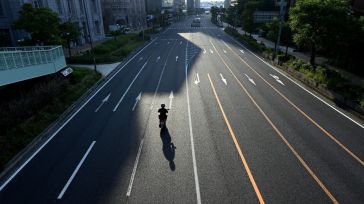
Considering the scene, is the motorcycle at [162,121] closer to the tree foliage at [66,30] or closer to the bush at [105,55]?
the bush at [105,55]

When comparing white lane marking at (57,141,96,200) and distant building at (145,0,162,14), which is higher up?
distant building at (145,0,162,14)

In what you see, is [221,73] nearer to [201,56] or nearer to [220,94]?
[220,94]

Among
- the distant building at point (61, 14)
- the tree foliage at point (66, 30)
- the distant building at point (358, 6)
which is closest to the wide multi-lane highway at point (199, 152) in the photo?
the tree foliage at point (66, 30)

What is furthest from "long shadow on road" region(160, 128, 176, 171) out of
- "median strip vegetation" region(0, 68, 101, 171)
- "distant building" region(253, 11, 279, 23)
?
"distant building" region(253, 11, 279, 23)

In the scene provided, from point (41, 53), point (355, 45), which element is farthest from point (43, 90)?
point (355, 45)

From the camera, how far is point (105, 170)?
466 inches

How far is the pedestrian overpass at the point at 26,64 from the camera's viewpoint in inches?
637

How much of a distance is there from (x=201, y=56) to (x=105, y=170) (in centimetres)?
2881

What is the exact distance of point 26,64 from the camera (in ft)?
60.1

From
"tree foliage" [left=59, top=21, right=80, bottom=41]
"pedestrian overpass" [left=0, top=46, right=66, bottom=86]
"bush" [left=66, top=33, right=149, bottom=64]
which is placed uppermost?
"tree foliage" [left=59, top=21, right=80, bottom=41]

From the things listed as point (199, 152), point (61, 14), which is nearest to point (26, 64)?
point (199, 152)

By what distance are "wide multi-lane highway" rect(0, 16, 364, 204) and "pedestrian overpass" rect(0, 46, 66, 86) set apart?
167 inches

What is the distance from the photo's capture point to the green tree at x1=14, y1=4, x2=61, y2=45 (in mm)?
28859

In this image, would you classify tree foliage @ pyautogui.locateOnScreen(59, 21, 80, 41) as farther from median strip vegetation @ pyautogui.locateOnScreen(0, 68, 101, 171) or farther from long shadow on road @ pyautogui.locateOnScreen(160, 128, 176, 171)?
long shadow on road @ pyautogui.locateOnScreen(160, 128, 176, 171)
